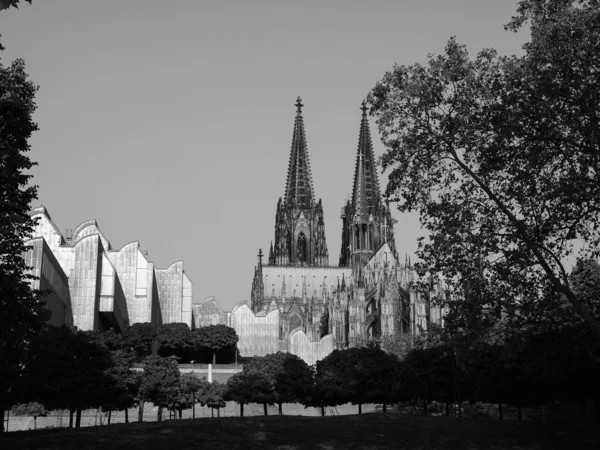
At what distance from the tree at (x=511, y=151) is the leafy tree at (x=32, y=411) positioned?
3939 centimetres

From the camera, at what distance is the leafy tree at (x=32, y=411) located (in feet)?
198

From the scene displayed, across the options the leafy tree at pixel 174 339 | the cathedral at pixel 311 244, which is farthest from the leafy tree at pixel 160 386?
the cathedral at pixel 311 244

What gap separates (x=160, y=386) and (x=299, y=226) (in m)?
118

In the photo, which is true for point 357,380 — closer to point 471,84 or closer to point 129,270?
point 471,84

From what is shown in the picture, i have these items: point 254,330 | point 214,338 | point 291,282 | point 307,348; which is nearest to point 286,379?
point 214,338

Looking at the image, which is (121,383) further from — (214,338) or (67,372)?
(214,338)

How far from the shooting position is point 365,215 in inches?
6870

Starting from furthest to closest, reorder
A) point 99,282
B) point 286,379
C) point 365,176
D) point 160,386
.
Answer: point 365,176 < point 99,282 < point 286,379 < point 160,386

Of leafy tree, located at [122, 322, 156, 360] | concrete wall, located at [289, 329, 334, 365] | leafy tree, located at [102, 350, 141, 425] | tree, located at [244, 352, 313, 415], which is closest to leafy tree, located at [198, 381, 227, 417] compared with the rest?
tree, located at [244, 352, 313, 415]

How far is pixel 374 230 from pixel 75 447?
148 meters

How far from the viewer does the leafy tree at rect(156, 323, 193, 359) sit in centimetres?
9975

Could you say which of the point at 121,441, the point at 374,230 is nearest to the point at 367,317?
the point at 374,230

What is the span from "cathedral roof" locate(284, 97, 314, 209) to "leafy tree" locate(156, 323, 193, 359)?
75328 mm

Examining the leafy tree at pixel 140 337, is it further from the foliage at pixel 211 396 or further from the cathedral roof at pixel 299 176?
the cathedral roof at pixel 299 176
